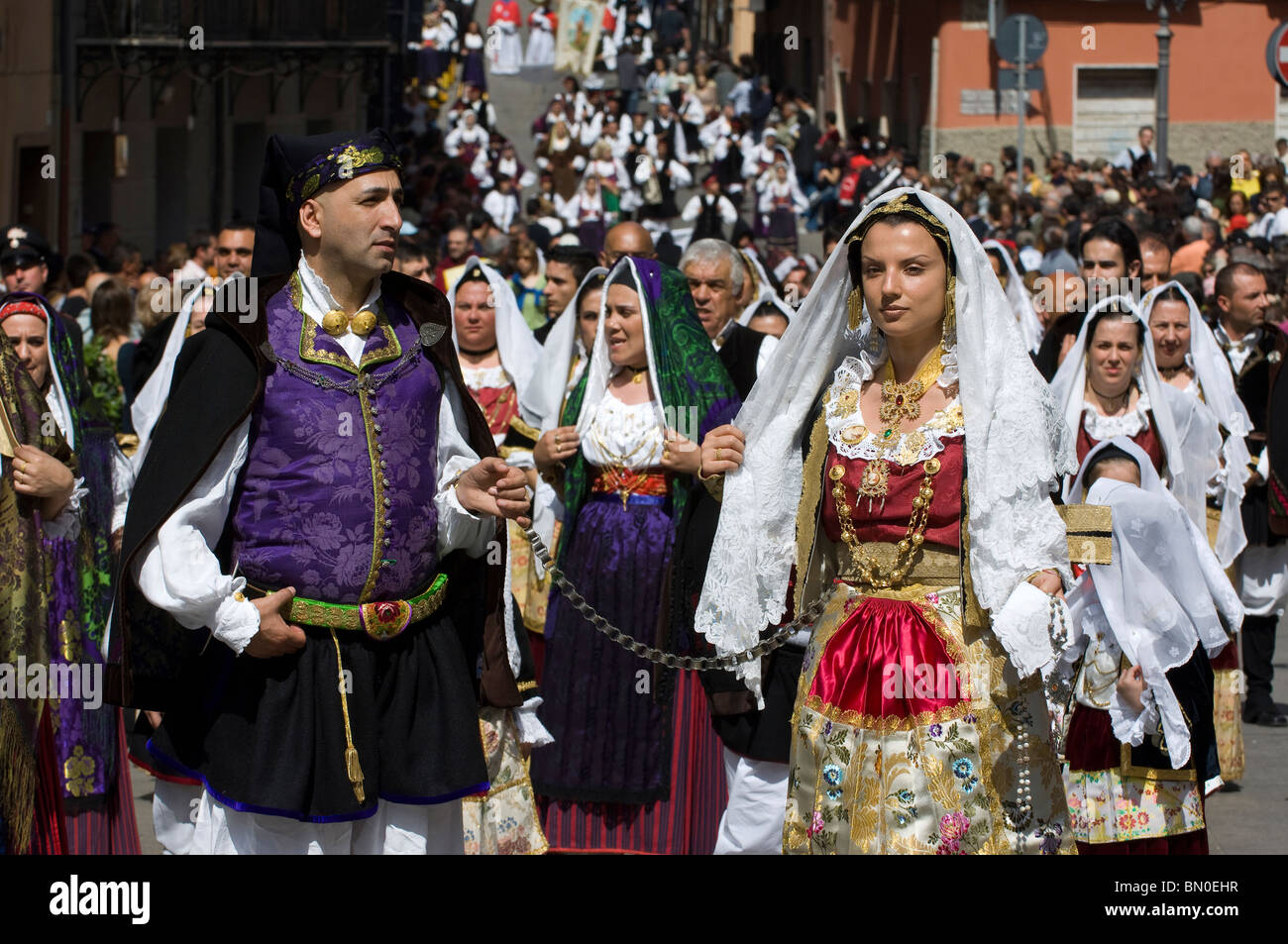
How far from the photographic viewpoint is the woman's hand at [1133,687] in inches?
246

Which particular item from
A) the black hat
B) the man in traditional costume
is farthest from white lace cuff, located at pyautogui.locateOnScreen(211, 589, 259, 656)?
the black hat

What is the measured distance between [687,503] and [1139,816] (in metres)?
1.72

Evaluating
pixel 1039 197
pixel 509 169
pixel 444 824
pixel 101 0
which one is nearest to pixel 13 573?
pixel 444 824

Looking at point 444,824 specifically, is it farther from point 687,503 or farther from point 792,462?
point 687,503

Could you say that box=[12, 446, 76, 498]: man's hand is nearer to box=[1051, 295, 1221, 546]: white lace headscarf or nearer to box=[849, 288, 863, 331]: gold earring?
box=[849, 288, 863, 331]: gold earring

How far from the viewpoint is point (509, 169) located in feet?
97.8

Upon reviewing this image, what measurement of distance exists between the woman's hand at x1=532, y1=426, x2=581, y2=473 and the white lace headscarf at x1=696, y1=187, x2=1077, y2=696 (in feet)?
7.06

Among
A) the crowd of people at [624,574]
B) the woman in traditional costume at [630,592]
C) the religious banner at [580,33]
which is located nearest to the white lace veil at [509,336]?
the crowd of people at [624,574]

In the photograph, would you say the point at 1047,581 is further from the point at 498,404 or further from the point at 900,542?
the point at 498,404

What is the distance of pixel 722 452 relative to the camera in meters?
4.89

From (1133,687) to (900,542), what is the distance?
186 centimetres

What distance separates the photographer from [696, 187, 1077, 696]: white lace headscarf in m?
4.54

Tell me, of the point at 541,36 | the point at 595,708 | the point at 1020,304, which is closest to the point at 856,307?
the point at 595,708
